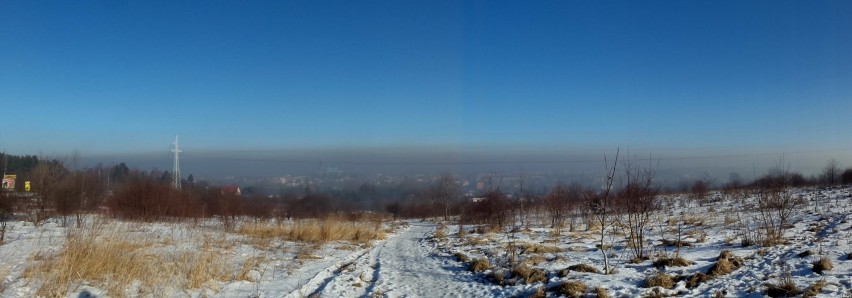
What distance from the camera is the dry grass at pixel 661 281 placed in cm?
758

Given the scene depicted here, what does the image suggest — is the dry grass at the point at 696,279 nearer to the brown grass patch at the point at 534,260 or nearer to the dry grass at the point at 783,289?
the dry grass at the point at 783,289

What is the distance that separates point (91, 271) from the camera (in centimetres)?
827

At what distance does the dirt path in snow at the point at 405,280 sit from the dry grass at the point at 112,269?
82.1 inches

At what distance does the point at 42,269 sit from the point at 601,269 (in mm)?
9363

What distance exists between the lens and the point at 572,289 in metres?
7.62

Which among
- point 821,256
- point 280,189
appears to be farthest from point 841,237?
point 280,189

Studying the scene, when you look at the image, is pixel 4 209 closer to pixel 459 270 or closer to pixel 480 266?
pixel 459 270

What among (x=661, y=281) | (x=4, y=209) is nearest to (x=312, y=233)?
(x=4, y=209)

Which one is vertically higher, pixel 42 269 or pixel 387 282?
pixel 42 269

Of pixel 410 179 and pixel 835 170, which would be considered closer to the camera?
pixel 835 170

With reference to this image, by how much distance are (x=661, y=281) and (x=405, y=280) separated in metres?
4.70

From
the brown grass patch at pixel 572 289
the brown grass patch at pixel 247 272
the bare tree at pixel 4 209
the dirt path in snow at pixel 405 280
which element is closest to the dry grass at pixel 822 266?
the brown grass patch at pixel 572 289

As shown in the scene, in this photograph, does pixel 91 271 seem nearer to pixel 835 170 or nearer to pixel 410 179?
pixel 410 179

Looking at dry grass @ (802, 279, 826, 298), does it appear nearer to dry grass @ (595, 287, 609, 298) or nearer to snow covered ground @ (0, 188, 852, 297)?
snow covered ground @ (0, 188, 852, 297)
